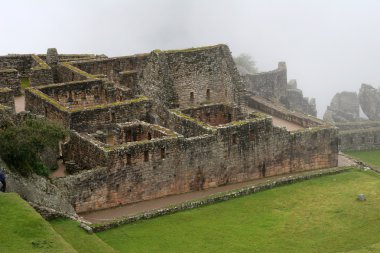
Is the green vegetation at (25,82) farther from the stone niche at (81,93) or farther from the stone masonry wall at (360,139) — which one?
the stone masonry wall at (360,139)

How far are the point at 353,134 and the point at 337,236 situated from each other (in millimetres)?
30296

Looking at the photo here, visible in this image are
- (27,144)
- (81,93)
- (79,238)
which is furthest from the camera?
(81,93)

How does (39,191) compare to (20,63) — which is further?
(20,63)

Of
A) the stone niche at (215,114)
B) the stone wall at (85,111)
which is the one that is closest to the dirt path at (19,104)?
the stone wall at (85,111)

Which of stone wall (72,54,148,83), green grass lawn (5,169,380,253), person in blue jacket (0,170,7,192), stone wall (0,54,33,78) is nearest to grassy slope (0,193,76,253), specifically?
green grass lawn (5,169,380,253)

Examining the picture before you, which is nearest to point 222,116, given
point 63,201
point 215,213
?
point 215,213

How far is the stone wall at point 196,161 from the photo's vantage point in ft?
104

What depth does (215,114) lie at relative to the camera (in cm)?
4119

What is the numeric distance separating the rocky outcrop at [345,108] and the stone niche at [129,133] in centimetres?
3422

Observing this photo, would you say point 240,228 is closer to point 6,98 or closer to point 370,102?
point 6,98

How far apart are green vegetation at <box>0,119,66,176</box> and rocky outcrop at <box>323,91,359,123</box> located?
4096 cm

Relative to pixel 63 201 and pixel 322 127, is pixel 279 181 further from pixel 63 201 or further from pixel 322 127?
pixel 63 201

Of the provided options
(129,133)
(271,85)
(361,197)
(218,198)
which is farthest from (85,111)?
(271,85)

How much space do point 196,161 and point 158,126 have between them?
2674mm
